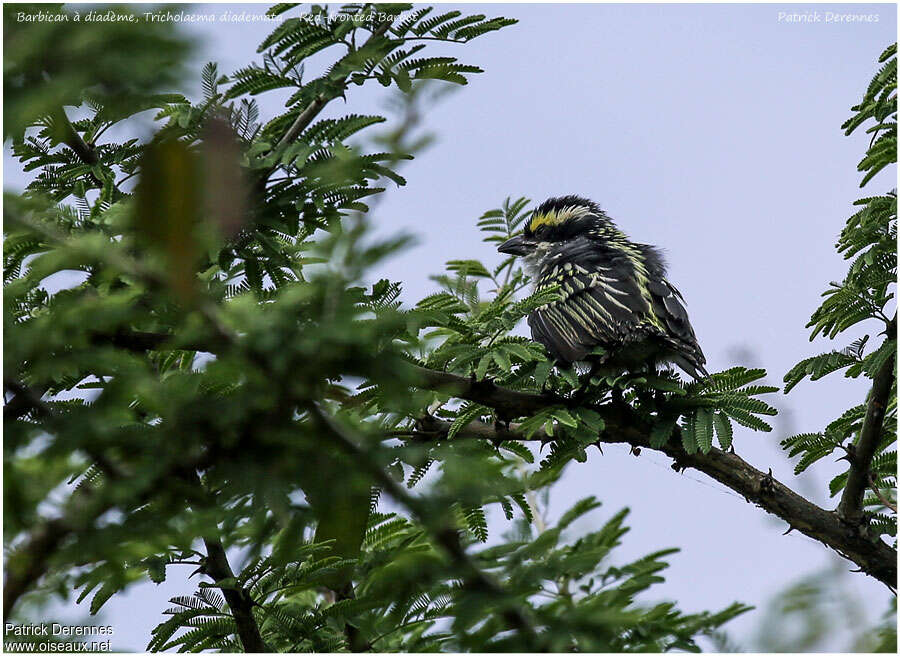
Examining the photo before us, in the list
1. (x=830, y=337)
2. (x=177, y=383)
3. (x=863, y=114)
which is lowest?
(x=177, y=383)

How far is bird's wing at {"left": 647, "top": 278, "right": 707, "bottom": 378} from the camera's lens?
5.21m

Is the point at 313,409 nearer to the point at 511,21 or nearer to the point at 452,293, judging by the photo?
the point at 511,21

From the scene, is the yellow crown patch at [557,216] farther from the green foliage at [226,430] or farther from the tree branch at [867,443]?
the green foliage at [226,430]

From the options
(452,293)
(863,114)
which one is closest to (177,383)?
(452,293)

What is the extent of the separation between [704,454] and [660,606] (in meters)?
2.00

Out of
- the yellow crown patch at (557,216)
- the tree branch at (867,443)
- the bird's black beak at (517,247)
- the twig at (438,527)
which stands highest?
the yellow crown patch at (557,216)

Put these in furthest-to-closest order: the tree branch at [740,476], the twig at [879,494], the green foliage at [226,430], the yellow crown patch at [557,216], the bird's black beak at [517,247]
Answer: the yellow crown patch at [557,216]
the bird's black beak at [517,247]
the tree branch at [740,476]
the twig at [879,494]
the green foliage at [226,430]

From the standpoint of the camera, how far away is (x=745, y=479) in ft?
16.0

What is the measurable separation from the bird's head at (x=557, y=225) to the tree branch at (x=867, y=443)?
2950 mm

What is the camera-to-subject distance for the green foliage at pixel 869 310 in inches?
188

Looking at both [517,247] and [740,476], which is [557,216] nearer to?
[517,247]

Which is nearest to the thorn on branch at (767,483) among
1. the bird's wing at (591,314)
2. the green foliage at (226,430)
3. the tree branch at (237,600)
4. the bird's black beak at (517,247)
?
the bird's wing at (591,314)

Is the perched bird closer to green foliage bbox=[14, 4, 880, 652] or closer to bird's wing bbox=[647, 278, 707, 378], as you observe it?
bird's wing bbox=[647, 278, 707, 378]

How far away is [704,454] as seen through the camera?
4.85 meters
